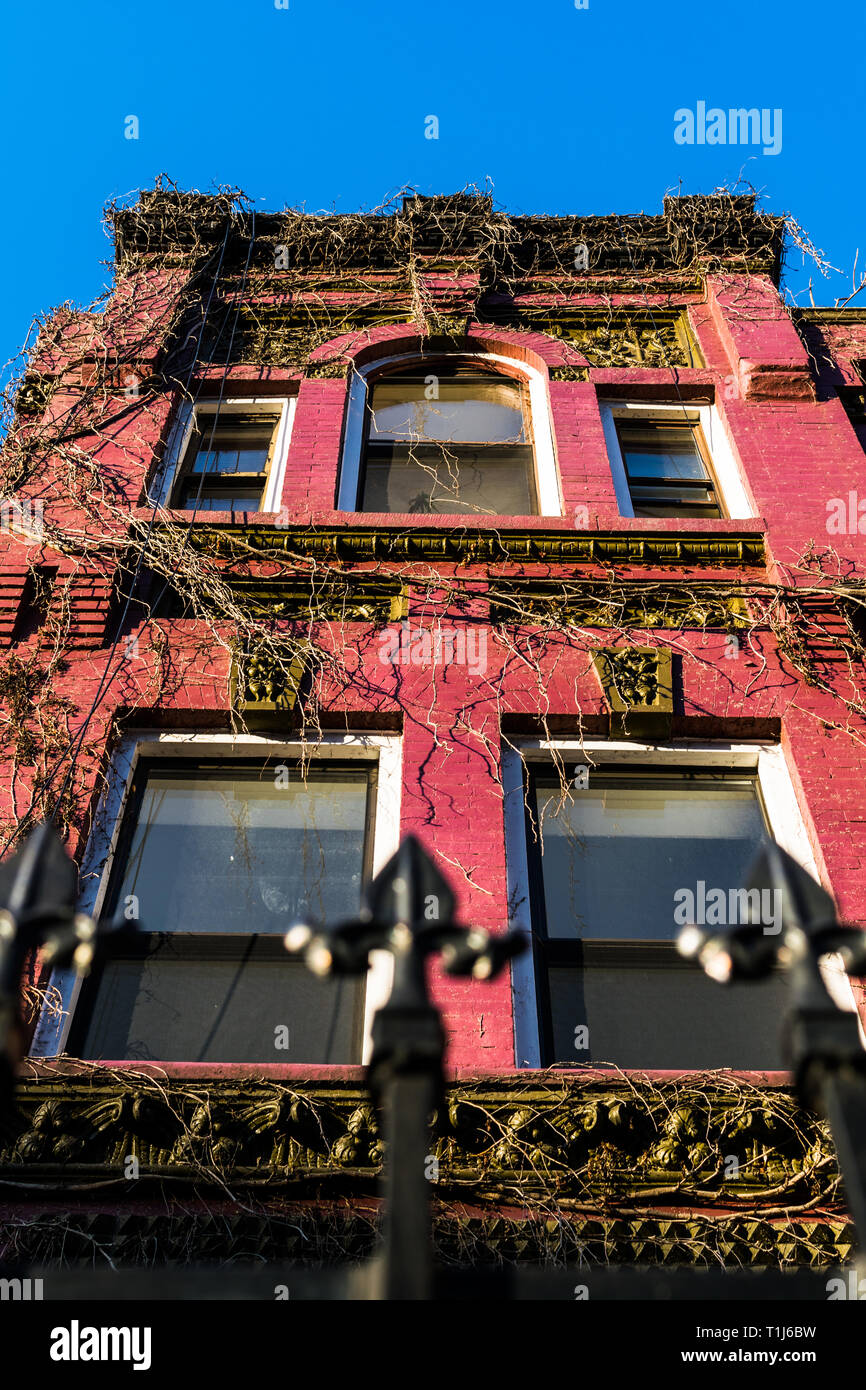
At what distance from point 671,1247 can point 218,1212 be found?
1.86m

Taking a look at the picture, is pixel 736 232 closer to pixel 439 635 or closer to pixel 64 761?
pixel 439 635

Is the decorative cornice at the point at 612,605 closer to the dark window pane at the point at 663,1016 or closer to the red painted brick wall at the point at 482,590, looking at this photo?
the red painted brick wall at the point at 482,590

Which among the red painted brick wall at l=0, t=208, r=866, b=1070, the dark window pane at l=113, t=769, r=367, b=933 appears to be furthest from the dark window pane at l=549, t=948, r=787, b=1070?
the dark window pane at l=113, t=769, r=367, b=933

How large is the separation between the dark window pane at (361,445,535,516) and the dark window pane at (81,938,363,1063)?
433 centimetres

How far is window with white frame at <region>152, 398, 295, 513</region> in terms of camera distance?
371 inches

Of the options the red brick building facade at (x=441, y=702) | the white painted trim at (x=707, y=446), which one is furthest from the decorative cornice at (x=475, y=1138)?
the white painted trim at (x=707, y=446)

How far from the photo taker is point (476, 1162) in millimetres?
5191

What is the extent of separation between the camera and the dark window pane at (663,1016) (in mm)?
Answer: 5898

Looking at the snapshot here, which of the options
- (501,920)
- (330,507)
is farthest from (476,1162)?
(330,507)

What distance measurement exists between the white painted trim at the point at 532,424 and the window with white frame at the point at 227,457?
50 centimetres

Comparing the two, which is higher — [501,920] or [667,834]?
[667,834]

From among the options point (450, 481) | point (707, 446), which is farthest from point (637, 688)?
point (707, 446)

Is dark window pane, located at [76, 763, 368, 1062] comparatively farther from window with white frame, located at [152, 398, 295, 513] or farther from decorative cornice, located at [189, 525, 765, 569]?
window with white frame, located at [152, 398, 295, 513]

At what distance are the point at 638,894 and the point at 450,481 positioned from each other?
14.3ft
